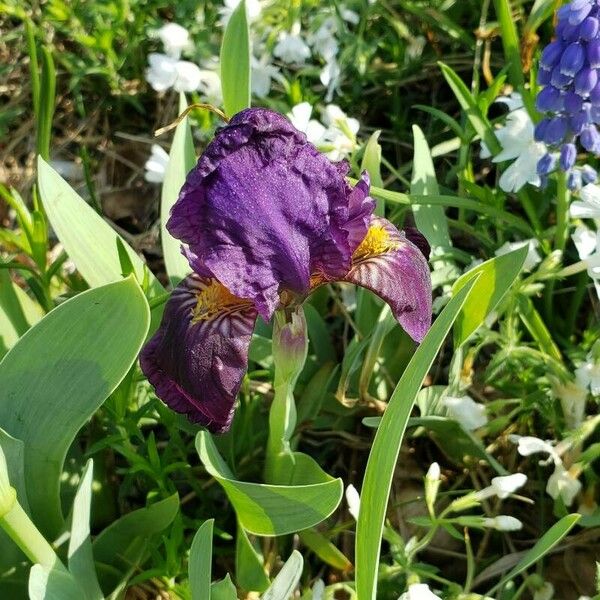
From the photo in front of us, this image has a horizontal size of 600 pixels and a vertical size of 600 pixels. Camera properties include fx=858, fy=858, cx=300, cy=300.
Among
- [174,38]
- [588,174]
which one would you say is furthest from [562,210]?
[174,38]

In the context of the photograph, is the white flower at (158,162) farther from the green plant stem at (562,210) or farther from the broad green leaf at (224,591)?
the broad green leaf at (224,591)

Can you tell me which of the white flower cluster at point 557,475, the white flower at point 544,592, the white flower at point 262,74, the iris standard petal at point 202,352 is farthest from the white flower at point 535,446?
the white flower at point 262,74

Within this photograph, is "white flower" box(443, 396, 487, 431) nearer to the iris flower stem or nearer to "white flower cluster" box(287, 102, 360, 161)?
the iris flower stem

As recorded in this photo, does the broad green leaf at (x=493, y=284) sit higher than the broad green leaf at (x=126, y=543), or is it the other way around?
the broad green leaf at (x=493, y=284)

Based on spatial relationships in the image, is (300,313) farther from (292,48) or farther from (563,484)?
(292,48)

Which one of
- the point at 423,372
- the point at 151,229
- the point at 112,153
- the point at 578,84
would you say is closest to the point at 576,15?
the point at 578,84
